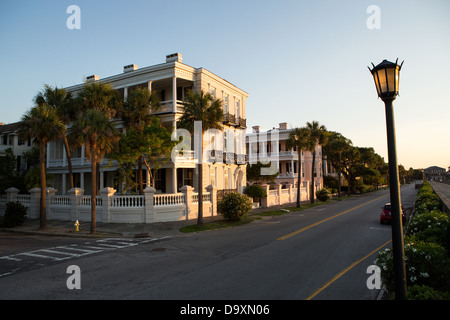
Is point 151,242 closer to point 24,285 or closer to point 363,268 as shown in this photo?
point 24,285

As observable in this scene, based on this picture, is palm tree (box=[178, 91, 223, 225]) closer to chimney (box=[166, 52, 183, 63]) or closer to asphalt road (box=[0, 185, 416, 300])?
asphalt road (box=[0, 185, 416, 300])

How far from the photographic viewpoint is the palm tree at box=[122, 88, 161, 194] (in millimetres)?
23578

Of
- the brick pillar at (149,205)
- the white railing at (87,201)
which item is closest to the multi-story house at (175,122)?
the white railing at (87,201)

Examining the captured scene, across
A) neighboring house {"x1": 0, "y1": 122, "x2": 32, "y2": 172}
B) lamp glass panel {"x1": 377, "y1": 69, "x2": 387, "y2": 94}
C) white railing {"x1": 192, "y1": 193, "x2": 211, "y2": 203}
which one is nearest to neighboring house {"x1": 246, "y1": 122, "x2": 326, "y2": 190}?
white railing {"x1": 192, "y1": 193, "x2": 211, "y2": 203}

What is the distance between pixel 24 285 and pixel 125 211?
39.8 ft

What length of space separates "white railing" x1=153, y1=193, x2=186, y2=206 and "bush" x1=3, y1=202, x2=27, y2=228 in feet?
32.7

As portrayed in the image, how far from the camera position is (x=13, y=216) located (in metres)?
20.6

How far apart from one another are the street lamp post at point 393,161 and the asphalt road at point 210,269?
2.33 metres

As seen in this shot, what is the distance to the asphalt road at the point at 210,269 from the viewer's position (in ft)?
23.6

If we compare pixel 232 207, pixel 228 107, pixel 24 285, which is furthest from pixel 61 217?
pixel 228 107

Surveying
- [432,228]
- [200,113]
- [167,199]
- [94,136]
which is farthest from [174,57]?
[432,228]

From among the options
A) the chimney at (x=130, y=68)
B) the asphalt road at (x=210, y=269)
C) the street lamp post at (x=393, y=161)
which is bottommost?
the asphalt road at (x=210, y=269)

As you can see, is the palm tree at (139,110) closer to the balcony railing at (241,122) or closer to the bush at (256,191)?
the balcony railing at (241,122)
